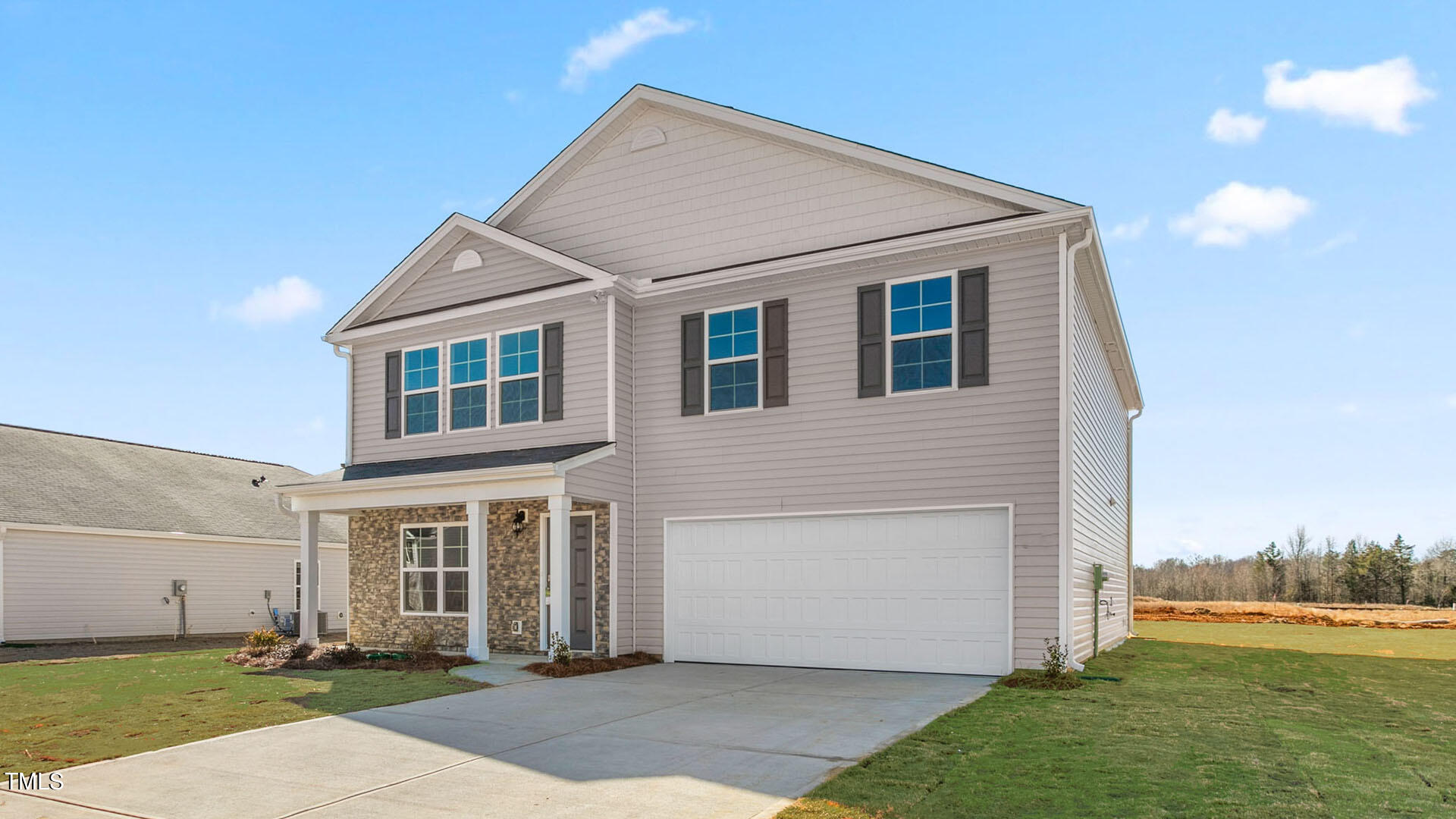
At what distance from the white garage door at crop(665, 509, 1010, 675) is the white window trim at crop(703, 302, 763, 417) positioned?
1.65 meters

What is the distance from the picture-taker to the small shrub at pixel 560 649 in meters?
13.2

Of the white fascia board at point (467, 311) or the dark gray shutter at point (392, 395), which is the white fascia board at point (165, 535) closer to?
the dark gray shutter at point (392, 395)

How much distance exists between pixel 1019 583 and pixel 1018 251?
435 cm

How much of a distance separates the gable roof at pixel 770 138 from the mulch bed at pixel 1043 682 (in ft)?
19.3

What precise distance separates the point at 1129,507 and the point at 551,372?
48.0 feet

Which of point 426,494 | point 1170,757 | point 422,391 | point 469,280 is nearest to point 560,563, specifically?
point 426,494

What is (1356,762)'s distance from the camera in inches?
279

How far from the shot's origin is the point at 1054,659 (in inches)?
463

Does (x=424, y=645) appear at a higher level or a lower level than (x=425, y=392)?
lower

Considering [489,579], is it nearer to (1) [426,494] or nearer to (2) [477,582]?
(2) [477,582]

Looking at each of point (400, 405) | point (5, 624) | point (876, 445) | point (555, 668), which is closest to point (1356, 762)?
point (876, 445)

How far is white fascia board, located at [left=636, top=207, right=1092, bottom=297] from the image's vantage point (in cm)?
1250

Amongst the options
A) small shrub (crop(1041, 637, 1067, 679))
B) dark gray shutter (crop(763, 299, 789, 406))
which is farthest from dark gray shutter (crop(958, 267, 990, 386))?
small shrub (crop(1041, 637, 1067, 679))

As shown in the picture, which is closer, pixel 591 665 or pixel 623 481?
pixel 591 665
